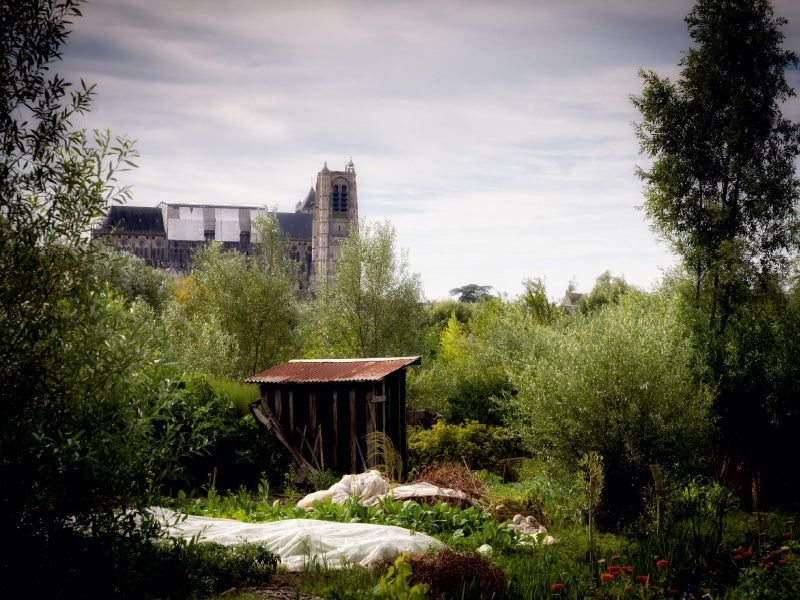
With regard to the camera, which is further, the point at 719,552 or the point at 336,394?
the point at 336,394

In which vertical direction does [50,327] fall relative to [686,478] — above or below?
above

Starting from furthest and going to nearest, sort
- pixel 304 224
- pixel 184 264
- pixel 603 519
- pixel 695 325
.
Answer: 1. pixel 304 224
2. pixel 184 264
3. pixel 695 325
4. pixel 603 519

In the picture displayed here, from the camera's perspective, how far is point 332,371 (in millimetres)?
18125

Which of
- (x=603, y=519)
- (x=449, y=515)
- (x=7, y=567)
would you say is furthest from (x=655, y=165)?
(x=7, y=567)

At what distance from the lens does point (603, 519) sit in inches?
503

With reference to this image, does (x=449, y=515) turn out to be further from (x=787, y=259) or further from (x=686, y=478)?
(x=787, y=259)

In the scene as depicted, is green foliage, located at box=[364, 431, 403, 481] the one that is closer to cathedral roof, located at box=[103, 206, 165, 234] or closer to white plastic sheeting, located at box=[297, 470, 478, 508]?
white plastic sheeting, located at box=[297, 470, 478, 508]

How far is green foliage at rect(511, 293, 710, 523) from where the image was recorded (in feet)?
40.9

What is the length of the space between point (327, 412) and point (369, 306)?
1418 cm

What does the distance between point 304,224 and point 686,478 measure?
332 ft

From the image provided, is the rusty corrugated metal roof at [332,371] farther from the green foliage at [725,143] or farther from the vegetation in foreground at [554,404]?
the green foliage at [725,143]

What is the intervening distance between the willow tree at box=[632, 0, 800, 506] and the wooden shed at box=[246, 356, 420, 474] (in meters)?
7.80

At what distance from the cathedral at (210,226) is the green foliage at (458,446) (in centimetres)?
7193

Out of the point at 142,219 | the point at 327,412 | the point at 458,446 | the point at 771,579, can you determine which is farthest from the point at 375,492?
the point at 142,219
